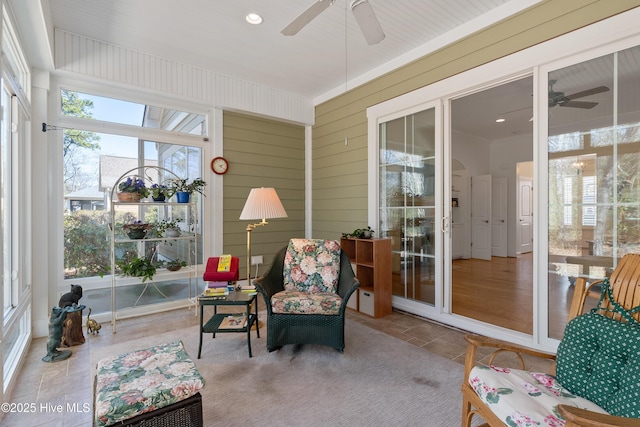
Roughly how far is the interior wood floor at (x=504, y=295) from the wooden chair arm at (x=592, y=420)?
1.91m

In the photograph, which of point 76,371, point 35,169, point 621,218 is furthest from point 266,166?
point 621,218

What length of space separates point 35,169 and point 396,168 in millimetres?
4039

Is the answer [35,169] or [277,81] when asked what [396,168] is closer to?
[277,81]

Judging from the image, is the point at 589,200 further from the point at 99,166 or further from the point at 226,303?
the point at 99,166

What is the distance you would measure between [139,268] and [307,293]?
6.70 ft

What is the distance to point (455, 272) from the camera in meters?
6.19

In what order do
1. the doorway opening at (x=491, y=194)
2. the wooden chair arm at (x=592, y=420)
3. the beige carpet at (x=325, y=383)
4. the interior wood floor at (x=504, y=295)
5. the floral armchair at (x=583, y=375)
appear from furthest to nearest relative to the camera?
the doorway opening at (x=491, y=194)
the interior wood floor at (x=504, y=295)
the beige carpet at (x=325, y=383)
the floral armchair at (x=583, y=375)
the wooden chair arm at (x=592, y=420)

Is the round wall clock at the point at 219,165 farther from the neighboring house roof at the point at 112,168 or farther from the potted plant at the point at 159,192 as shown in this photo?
the neighboring house roof at the point at 112,168

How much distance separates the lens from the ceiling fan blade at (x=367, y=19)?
211cm

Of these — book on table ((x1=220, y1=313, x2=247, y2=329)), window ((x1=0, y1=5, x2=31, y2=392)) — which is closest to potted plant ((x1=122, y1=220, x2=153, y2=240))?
window ((x1=0, y1=5, x2=31, y2=392))

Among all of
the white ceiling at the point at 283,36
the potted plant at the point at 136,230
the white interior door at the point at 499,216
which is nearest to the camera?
the white ceiling at the point at 283,36

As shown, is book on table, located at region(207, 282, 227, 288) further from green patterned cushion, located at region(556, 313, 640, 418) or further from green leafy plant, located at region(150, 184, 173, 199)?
green patterned cushion, located at region(556, 313, 640, 418)

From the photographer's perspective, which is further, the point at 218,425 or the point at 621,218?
the point at 621,218

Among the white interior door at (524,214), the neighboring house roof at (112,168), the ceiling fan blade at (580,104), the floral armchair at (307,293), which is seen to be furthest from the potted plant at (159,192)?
the white interior door at (524,214)
